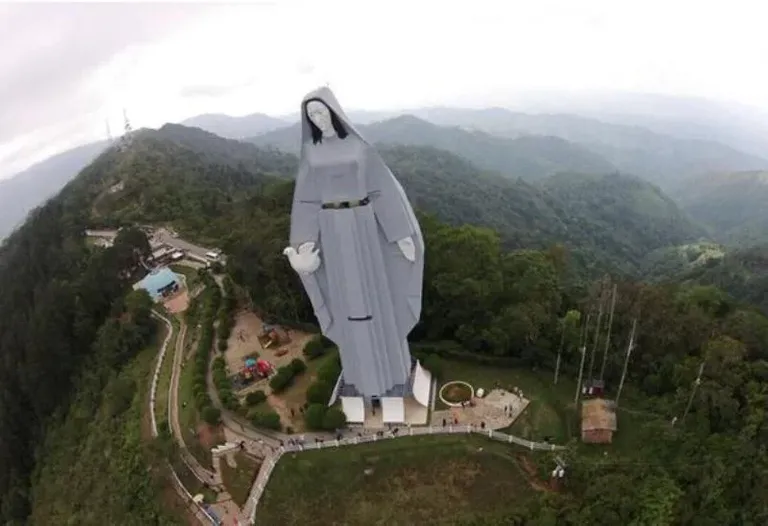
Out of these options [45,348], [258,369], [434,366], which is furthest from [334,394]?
[45,348]

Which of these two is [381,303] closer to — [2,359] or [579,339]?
[579,339]

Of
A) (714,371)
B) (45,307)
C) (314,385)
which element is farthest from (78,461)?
(714,371)

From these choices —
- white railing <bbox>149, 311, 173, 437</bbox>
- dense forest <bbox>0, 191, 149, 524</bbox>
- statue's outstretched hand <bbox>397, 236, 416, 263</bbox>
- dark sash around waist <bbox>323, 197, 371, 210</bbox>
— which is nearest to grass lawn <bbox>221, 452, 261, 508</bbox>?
white railing <bbox>149, 311, 173, 437</bbox>

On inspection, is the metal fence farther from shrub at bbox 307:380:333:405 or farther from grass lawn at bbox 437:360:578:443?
shrub at bbox 307:380:333:405

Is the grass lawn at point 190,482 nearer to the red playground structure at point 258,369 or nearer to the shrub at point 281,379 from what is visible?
the shrub at point 281,379

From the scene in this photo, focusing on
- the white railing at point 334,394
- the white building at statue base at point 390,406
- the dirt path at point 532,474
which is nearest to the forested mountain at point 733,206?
the dirt path at point 532,474
